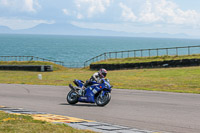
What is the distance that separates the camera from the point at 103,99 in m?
12.8

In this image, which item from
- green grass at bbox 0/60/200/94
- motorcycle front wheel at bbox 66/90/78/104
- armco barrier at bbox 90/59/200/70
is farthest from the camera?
armco barrier at bbox 90/59/200/70

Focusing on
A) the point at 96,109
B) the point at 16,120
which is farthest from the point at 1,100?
the point at 16,120

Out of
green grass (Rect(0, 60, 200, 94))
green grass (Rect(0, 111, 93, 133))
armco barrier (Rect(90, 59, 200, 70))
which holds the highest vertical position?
armco barrier (Rect(90, 59, 200, 70))

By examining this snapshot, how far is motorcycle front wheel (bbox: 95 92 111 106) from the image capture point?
41.7 ft

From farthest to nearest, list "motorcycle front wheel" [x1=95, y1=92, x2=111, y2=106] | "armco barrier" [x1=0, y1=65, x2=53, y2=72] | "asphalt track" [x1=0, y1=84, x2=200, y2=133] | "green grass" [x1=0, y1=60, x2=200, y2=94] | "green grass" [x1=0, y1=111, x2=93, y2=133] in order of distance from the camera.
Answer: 1. "armco barrier" [x1=0, y1=65, x2=53, y2=72]
2. "green grass" [x1=0, y1=60, x2=200, y2=94]
3. "motorcycle front wheel" [x1=95, y1=92, x2=111, y2=106]
4. "asphalt track" [x1=0, y1=84, x2=200, y2=133]
5. "green grass" [x1=0, y1=111, x2=93, y2=133]

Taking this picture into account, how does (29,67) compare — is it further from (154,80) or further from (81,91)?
(81,91)

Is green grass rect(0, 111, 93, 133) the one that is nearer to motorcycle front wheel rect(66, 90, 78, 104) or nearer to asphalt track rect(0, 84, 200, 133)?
asphalt track rect(0, 84, 200, 133)

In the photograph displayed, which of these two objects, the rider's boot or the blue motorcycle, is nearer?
the blue motorcycle

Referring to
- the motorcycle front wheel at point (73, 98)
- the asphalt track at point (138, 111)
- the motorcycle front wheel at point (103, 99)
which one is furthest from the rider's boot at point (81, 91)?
the motorcycle front wheel at point (103, 99)

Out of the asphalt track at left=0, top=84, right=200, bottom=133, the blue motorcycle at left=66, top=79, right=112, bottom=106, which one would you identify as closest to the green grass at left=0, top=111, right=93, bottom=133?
the asphalt track at left=0, top=84, right=200, bottom=133

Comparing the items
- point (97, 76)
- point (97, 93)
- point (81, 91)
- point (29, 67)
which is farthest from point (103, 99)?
point (29, 67)

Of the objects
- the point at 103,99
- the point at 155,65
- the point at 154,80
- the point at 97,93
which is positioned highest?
the point at 155,65

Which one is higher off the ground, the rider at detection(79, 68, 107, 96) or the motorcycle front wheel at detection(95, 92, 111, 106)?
the rider at detection(79, 68, 107, 96)

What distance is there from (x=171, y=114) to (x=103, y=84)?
2.93 meters
